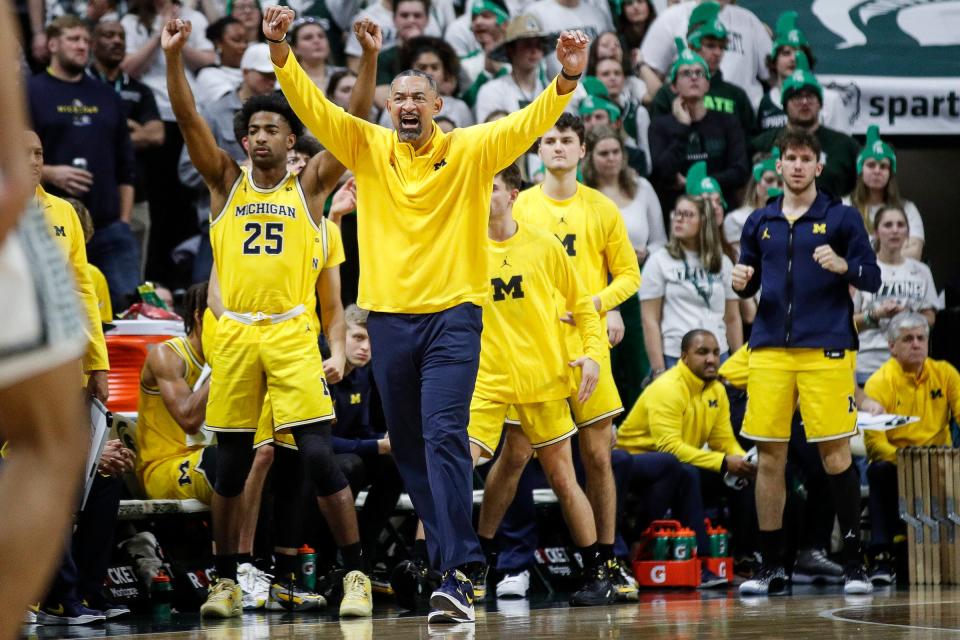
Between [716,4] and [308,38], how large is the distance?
153 inches

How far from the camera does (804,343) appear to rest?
781 cm

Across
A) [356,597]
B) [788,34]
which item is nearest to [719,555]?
[356,597]

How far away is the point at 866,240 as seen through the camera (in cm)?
782

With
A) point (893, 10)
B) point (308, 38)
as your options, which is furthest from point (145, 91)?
point (893, 10)

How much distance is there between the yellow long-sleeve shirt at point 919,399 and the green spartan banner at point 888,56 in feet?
13.2

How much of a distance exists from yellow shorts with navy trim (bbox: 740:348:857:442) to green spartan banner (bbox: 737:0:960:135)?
5.66 metres

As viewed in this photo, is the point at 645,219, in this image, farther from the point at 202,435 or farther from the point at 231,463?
the point at 231,463

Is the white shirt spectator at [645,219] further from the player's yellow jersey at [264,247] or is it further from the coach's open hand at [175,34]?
the coach's open hand at [175,34]

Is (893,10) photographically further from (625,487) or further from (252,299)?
(252,299)

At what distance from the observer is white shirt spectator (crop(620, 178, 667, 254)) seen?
10422 millimetres

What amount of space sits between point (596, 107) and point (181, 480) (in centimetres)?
494

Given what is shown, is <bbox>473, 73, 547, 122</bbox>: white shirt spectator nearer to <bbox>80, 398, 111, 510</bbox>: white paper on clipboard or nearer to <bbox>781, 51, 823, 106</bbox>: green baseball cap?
<bbox>781, 51, 823, 106</bbox>: green baseball cap

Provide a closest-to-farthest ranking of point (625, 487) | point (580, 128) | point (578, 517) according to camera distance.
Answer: point (578, 517) → point (580, 128) → point (625, 487)

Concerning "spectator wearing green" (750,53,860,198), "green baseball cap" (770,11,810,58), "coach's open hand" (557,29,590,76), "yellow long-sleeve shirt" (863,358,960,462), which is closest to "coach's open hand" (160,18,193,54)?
"coach's open hand" (557,29,590,76)
